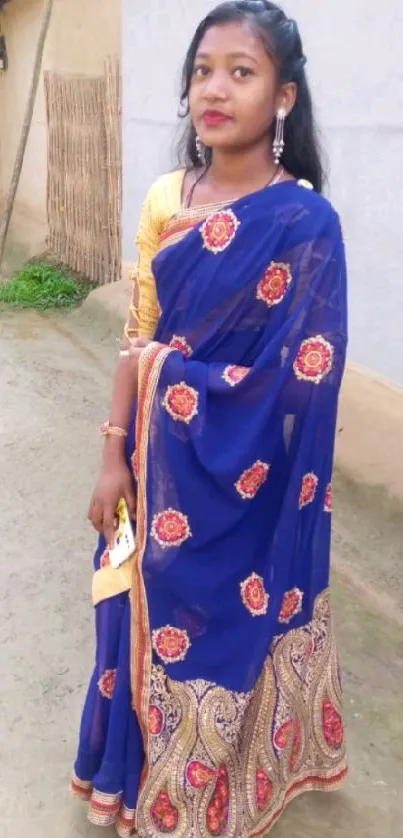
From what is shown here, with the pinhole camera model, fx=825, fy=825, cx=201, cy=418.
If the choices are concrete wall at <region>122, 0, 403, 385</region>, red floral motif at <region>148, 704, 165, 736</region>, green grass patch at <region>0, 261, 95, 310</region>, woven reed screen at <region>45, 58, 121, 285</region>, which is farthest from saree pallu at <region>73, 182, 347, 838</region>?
green grass patch at <region>0, 261, 95, 310</region>

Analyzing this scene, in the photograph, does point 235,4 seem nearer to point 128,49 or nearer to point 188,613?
point 188,613

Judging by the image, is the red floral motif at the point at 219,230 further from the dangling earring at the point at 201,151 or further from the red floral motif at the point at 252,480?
the red floral motif at the point at 252,480

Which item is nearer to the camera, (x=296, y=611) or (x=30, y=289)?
(x=296, y=611)

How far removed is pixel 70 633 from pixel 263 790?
112cm

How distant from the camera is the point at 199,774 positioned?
1.72m

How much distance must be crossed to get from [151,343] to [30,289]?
591 cm

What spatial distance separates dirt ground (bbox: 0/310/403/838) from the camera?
2.10m

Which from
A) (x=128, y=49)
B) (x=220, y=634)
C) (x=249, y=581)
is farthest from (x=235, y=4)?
(x=128, y=49)

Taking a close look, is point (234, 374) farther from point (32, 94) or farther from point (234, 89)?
point (32, 94)

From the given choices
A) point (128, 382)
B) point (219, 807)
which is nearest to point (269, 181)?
point (128, 382)

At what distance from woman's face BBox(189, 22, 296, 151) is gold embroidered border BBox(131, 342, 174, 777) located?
41cm

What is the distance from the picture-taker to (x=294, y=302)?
57.7 inches

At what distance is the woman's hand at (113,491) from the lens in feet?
5.53

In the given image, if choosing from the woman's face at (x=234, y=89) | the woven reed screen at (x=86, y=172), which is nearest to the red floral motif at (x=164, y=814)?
the woman's face at (x=234, y=89)
